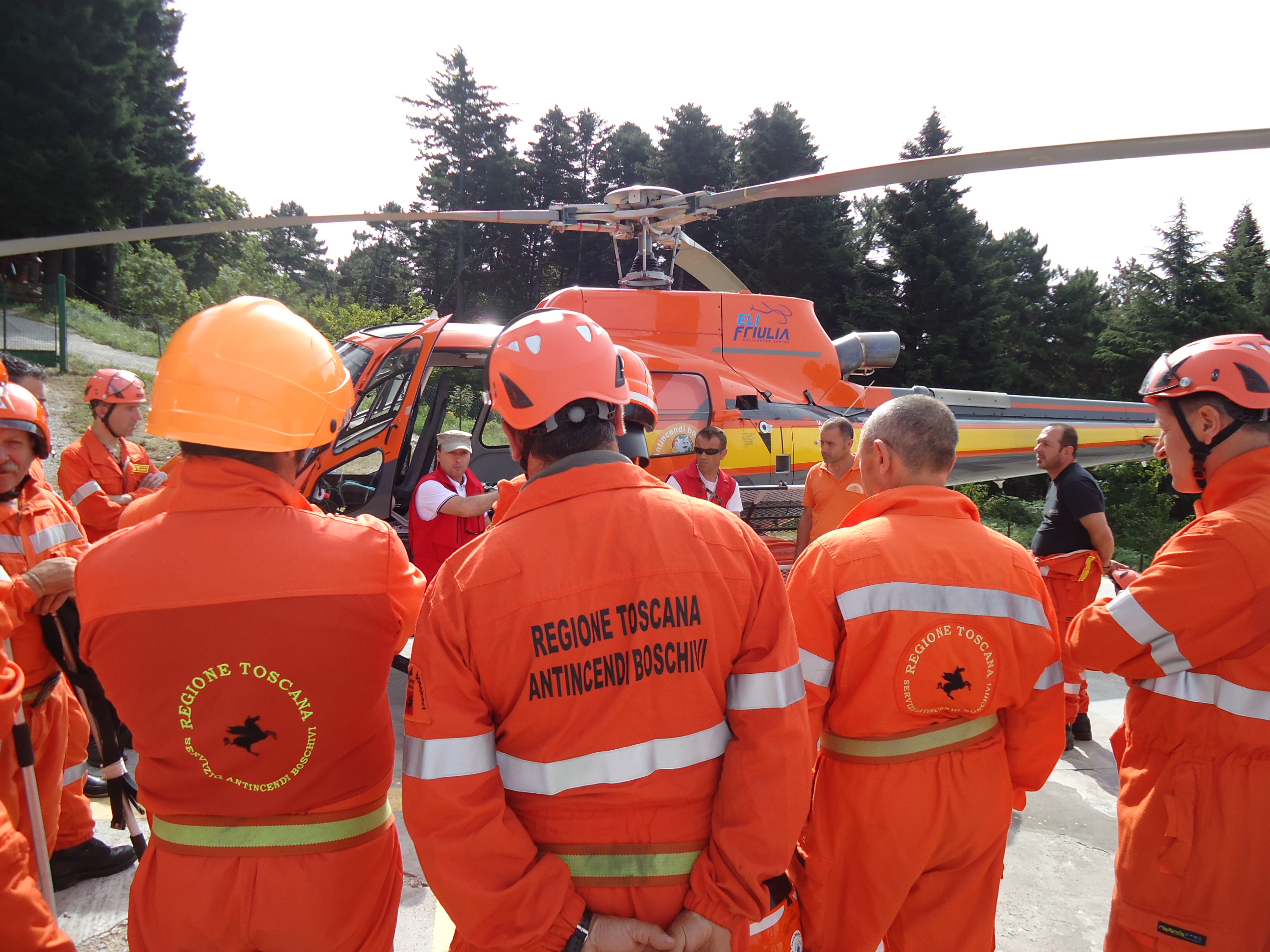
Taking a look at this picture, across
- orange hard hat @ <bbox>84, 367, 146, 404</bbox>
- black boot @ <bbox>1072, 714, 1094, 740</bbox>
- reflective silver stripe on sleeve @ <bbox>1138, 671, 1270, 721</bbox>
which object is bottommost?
black boot @ <bbox>1072, 714, 1094, 740</bbox>

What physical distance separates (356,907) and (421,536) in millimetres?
3152

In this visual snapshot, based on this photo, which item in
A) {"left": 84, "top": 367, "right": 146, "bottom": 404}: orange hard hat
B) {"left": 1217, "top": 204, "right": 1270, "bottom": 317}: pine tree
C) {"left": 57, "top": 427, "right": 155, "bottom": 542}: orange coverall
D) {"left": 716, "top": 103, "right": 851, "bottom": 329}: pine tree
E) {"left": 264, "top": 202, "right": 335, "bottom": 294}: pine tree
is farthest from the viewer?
{"left": 264, "top": 202, "right": 335, "bottom": 294}: pine tree

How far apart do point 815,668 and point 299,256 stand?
216ft

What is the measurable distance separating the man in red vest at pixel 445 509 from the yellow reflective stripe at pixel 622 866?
3158mm

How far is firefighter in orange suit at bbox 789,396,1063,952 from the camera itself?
1.75 meters

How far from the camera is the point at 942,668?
1.76m

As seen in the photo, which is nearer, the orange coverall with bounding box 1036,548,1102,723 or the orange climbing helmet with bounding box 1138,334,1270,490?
the orange climbing helmet with bounding box 1138,334,1270,490

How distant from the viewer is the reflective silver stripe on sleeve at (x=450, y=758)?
1.19 m

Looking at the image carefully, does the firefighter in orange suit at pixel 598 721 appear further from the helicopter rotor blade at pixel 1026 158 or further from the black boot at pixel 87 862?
the helicopter rotor blade at pixel 1026 158

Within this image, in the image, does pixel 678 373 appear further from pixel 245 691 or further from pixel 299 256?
pixel 299 256

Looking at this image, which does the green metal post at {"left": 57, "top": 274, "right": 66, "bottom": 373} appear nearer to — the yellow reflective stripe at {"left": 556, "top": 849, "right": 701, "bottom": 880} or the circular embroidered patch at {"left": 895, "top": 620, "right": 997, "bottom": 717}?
the yellow reflective stripe at {"left": 556, "top": 849, "right": 701, "bottom": 880}

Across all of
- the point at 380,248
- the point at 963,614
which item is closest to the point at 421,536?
the point at 963,614

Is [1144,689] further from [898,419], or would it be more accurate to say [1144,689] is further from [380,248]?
[380,248]

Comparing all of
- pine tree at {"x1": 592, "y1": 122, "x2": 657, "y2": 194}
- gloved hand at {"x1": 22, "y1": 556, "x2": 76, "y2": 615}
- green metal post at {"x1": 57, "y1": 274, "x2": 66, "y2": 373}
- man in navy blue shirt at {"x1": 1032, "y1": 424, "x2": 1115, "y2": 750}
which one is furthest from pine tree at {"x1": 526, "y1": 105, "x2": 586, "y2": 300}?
gloved hand at {"x1": 22, "y1": 556, "x2": 76, "y2": 615}
